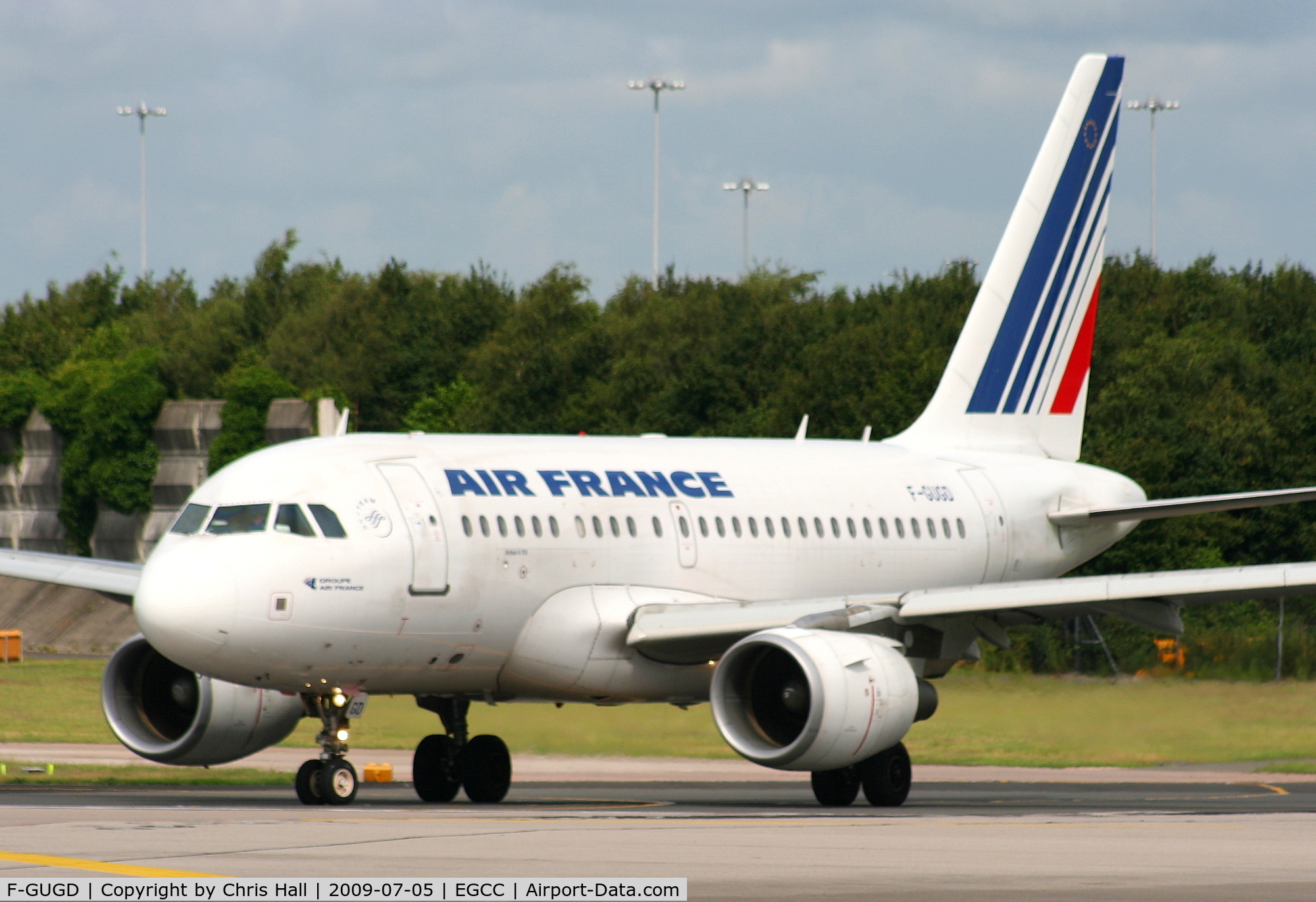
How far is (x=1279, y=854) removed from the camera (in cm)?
1670

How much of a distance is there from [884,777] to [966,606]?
2.27 metres

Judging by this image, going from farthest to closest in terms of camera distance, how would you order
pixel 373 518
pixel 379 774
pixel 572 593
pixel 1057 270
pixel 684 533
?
pixel 1057 270 < pixel 379 774 < pixel 684 533 < pixel 572 593 < pixel 373 518

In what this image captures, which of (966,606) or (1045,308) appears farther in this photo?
(1045,308)

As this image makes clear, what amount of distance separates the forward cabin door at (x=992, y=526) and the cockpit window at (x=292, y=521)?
446 inches

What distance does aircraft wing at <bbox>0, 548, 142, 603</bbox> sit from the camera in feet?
84.8

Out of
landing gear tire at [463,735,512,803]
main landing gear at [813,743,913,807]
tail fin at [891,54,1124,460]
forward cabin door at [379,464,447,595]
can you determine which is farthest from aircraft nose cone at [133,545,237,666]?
tail fin at [891,54,1124,460]

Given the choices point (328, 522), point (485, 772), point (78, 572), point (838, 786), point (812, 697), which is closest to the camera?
point (812, 697)

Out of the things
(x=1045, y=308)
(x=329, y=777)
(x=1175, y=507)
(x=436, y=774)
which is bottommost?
(x=436, y=774)

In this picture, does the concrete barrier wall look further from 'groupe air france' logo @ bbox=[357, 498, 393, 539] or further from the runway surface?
'groupe air france' logo @ bbox=[357, 498, 393, 539]

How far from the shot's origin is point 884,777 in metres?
24.6

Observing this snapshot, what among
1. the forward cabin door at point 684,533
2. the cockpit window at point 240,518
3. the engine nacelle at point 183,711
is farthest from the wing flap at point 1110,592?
the engine nacelle at point 183,711

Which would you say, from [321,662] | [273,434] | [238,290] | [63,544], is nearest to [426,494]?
[321,662]

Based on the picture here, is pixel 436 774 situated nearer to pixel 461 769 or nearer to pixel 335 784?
pixel 461 769

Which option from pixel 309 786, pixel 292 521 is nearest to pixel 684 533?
pixel 292 521
